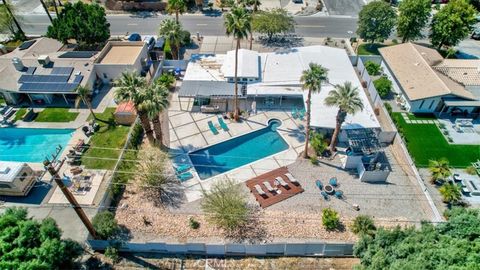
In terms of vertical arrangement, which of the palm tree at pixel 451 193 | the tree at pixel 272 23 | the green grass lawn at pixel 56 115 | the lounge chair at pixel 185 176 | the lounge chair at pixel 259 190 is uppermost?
the tree at pixel 272 23

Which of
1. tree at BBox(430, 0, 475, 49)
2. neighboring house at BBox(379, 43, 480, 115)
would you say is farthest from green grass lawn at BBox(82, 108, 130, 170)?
tree at BBox(430, 0, 475, 49)

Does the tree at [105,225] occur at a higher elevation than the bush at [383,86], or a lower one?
lower

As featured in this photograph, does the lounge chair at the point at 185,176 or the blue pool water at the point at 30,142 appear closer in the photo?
the lounge chair at the point at 185,176

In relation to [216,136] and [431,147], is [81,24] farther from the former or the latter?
[431,147]

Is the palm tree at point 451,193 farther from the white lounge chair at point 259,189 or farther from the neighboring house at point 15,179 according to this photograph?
the neighboring house at point 15,179

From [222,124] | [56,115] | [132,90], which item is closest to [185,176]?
[222,124]

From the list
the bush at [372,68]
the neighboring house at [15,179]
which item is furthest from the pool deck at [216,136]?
the bush at [372,68]

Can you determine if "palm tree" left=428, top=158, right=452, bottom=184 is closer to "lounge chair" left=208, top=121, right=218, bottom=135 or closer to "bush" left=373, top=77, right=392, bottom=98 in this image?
"bush" left=373, top=77, right=392, bottom=98

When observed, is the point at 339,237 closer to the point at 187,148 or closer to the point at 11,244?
the point at 187,148
